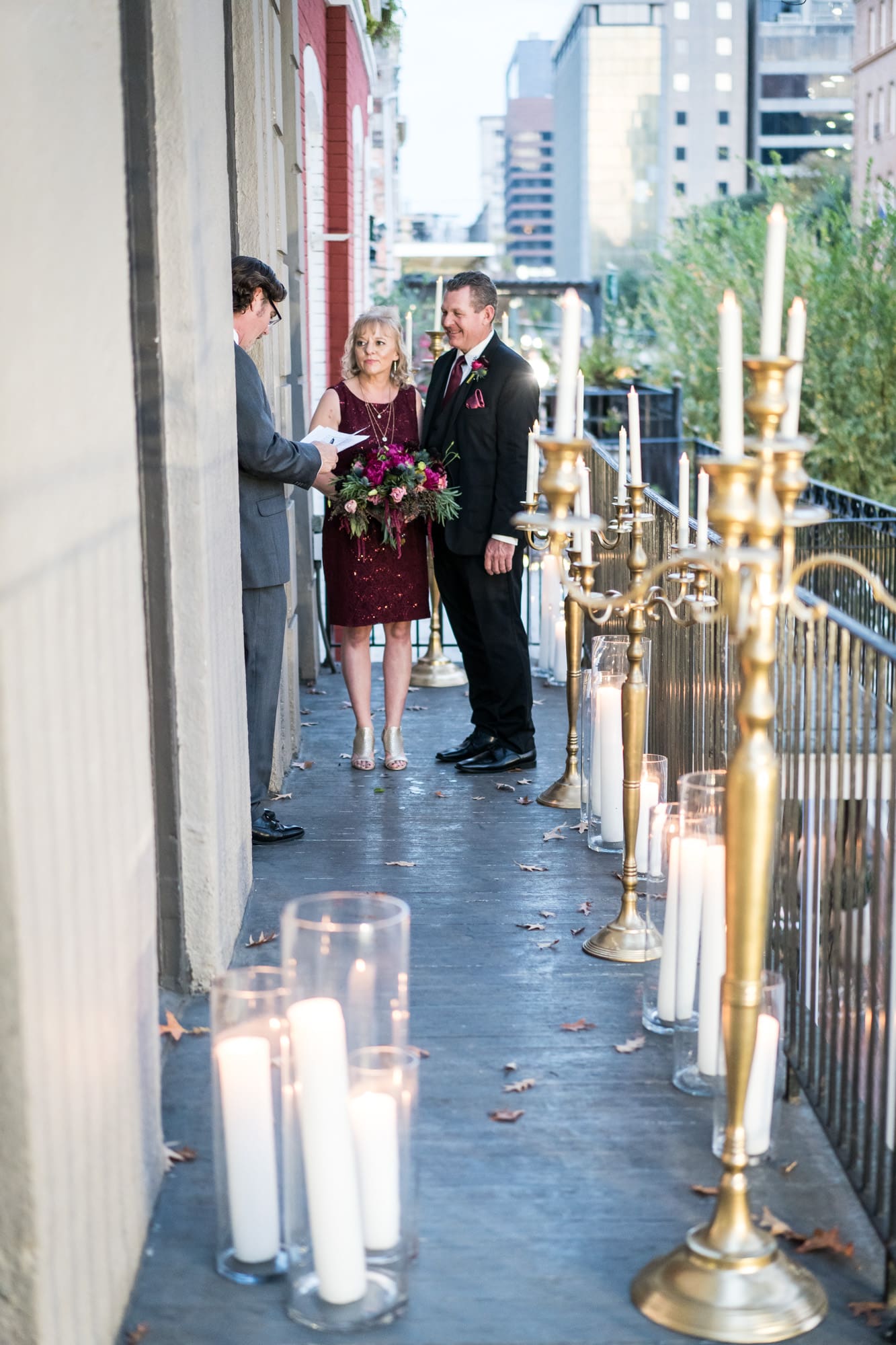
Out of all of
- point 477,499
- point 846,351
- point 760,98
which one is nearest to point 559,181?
point 760,98

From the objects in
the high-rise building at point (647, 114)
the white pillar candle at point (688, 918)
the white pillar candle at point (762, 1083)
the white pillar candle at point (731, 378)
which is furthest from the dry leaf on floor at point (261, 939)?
the high-rise building at point (647, 114)

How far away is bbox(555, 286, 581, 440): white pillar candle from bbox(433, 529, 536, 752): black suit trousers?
15.2 feet

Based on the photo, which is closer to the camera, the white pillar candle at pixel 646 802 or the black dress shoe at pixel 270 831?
the white pillar candle at pixel 646 802

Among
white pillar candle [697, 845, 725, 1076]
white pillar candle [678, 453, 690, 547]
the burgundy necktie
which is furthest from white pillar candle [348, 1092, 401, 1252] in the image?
the burgundy necktie

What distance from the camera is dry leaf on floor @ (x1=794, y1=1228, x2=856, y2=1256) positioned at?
10.9ft

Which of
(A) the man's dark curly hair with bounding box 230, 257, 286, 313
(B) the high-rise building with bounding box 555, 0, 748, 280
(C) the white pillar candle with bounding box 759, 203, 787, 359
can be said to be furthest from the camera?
(B) the high-rise building with bounding box 555, 0, 748, 280

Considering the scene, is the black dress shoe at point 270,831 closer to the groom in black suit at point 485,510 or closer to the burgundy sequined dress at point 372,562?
the burgundy sequined dress at point 372,562

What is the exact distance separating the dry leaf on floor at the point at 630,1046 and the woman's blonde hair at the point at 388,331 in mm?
3829

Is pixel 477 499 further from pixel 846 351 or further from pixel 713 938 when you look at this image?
→ pixel 846 351

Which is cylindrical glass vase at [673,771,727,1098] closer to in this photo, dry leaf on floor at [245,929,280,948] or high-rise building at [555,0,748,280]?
dry leaf on floor at [245,929,280,948]

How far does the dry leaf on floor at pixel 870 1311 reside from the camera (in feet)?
10.1

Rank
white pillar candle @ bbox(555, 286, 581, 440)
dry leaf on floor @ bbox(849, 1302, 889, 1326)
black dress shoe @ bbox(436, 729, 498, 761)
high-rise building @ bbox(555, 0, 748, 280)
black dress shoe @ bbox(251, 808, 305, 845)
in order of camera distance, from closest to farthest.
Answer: white pillar candle @ bbox(555, 286, 581, 440) < dry leaf on floor @ bbox(849, 1302, 889, 1326) < black dress shoe @ bbox(251, 808, 305, 845) < black dress shoe @ bbox(436, 729, 498, 761) < high-rise building @ bbox(555, 0, 748, 280)

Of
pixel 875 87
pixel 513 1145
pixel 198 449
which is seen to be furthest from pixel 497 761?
pixel 875 87

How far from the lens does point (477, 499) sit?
24.5 ft
